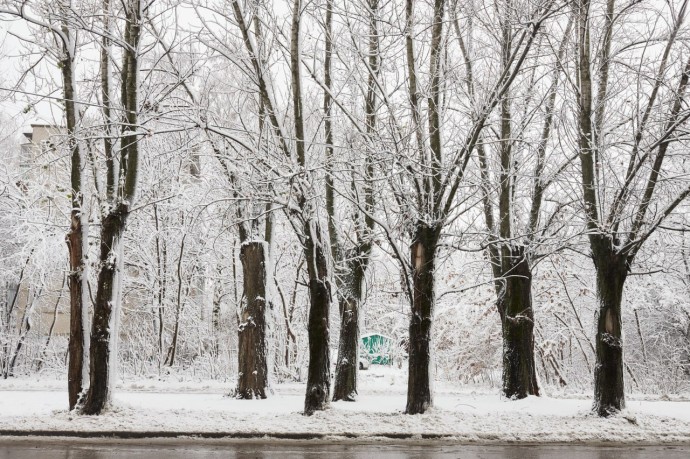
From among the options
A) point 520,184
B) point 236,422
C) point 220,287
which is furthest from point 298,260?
point 236,422

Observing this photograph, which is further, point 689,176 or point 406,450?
point 689,176

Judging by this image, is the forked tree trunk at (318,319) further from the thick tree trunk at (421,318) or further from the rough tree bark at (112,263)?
the rough tree bark at (112,263)

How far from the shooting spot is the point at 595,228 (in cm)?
1180

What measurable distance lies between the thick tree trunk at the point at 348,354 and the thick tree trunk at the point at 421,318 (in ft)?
9.19

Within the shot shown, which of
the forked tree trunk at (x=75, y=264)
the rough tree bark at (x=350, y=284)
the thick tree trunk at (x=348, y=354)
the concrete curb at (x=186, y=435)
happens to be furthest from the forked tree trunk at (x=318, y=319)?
the forked tree trunk at (x=75, y=264)

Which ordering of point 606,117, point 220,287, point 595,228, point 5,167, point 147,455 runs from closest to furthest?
1. point 147,455
2. point 595,228
3. point 606,117
4. point 5,167
5. point 220,287

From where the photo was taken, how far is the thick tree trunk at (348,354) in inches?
553

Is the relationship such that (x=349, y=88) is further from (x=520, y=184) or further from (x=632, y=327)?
(x=632, y=327)

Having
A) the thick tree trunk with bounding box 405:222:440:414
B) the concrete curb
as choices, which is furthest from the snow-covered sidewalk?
the thick tree trunk with bounding box 405:222:440:414

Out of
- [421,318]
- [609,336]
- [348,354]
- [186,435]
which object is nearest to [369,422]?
[421,318]

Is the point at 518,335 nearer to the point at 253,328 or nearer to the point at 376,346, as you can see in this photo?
the point at 253,328

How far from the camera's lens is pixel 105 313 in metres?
11.4

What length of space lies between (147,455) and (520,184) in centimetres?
1058

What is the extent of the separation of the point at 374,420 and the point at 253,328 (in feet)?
15.6
